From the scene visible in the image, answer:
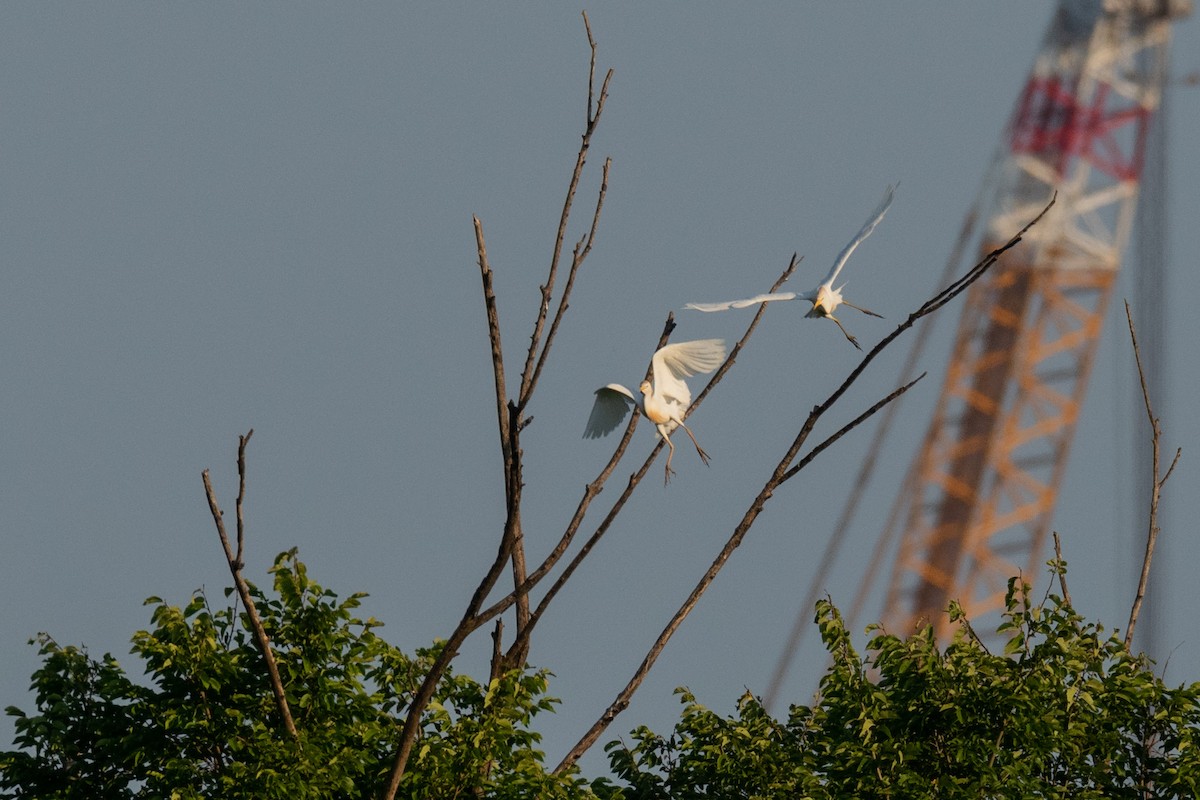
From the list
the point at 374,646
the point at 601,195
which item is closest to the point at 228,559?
the point at 601,195

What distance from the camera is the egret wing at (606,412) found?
10.5 metres

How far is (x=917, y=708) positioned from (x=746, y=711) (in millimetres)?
1635

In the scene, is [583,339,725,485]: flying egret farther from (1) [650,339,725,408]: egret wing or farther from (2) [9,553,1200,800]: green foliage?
(2) [9,553,1200,800]: green foliage

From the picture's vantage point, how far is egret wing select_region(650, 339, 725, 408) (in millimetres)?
10068

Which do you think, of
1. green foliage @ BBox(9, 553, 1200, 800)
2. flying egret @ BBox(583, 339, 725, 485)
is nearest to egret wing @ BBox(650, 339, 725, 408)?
flying egret @ BBox(583, 339, 725, 485)

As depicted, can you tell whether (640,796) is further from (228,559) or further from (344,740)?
(228,559)

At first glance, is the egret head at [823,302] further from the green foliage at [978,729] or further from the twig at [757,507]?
the green foliage at [978,729]

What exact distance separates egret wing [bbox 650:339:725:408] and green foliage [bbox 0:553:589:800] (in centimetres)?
334

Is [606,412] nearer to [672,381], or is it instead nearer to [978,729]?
[672,381]

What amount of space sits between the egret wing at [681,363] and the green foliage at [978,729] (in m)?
3.99

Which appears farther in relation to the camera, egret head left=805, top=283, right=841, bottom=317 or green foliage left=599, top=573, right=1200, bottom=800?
green foliage left=599, top=573, right=1200, bottom=800

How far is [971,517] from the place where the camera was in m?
51.4

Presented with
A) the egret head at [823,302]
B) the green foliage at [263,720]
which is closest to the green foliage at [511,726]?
the green foliage at [263,720]

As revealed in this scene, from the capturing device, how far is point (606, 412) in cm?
1060
